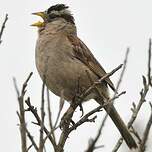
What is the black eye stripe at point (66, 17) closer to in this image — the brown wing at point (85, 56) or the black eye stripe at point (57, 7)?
the black eye stripe at point (57, 7)

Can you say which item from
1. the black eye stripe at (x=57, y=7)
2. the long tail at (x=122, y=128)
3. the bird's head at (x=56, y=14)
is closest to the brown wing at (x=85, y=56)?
the long tail at (x=122, y=128)

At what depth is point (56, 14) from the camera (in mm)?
7789

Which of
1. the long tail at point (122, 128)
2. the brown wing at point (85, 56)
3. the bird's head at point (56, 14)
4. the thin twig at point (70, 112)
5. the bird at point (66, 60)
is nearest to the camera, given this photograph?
the thin twig at point (70, 112)

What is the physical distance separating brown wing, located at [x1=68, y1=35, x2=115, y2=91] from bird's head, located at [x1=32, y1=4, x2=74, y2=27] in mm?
536

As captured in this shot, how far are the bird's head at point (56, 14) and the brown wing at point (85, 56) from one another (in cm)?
54

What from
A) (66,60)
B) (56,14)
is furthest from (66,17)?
(66,60)

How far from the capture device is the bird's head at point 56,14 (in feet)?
25.5

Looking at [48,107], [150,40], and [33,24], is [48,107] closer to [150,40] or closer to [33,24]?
[150,40]

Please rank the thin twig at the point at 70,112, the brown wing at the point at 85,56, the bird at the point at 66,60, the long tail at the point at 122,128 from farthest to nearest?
the brown wing at the point at 85,56
the bird at the point at 66,60
the long tail at the point at 122,128
the thin twig at the point at 70,112

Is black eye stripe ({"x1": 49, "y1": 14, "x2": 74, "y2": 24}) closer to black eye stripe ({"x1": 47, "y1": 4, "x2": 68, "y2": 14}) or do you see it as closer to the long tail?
black eye stripe ({"x1": 47, "y1": 4, "x2": 68, "y2": 14})

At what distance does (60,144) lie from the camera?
13.3 ft

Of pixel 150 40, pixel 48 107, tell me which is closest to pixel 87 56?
pixel 150 40

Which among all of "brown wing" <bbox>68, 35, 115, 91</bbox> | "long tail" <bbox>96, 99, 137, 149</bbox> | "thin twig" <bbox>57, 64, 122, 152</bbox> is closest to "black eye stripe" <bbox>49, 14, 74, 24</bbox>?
"brown wing" <bbox>68, 35, 115, 91</bbox>

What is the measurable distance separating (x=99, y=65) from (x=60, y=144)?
3.48 metres
